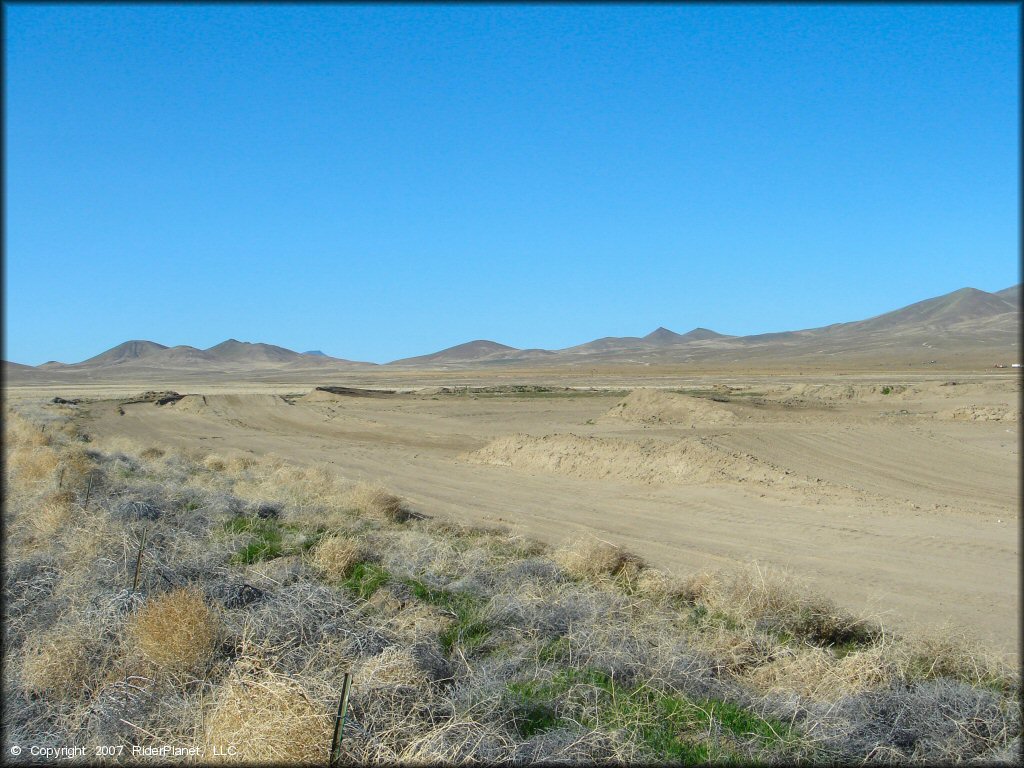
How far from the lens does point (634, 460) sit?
2219cm

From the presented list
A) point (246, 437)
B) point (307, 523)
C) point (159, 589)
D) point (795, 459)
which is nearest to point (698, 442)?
point (795, 459)

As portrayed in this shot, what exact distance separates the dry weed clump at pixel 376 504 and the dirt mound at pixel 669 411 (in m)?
17.1

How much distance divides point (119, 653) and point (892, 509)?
49.5 feet

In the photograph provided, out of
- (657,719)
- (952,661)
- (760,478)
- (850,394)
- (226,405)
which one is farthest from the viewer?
(226,405)

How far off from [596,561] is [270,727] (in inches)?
276

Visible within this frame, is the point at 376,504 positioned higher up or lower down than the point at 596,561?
higher up

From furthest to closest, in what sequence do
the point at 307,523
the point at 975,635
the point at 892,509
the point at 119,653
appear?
the point at 892,509 → the point at 307,523 → the point at 975,635 → the point at 119,653

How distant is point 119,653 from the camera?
648cm

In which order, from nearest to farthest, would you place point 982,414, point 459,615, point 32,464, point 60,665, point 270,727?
1. point 270,727
2. point 60,665
3. point 459,615
4. point 32,464
5. point 982,414

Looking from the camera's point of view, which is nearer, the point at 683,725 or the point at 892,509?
the point at 683,725

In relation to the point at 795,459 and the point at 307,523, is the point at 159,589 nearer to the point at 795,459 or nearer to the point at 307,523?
the point at 307,523

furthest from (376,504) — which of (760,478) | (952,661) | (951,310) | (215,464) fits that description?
(951,310)

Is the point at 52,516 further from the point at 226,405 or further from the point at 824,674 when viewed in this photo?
the point at 226,405

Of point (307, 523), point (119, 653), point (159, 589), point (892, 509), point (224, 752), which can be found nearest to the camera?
point (224, 752)
